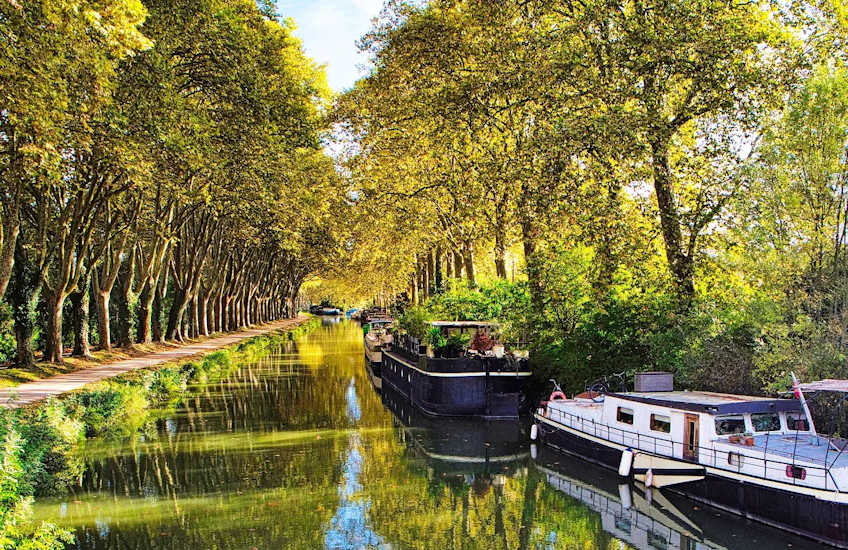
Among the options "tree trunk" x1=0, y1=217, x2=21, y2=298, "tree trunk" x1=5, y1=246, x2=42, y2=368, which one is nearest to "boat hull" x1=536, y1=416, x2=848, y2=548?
"tree trunk" x1=0, y1=217, x2=21, y2=298

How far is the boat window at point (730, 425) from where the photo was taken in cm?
1719

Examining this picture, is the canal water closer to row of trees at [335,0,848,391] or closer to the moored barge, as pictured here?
the moored barge

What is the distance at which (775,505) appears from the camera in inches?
585

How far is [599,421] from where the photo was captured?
21281mm

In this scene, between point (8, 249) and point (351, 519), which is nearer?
point (351, 519)

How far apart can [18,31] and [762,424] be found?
1991 centimetres

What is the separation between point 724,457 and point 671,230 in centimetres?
985

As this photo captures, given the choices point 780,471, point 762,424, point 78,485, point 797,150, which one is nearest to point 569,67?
point 797,150

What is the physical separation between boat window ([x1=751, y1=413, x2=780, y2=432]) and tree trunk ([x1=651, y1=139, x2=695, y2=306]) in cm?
662

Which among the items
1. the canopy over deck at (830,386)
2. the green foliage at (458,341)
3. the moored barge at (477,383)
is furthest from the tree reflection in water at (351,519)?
the canopy over deck at (830,386)

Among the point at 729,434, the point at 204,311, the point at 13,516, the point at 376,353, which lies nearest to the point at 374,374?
the point at 376,353

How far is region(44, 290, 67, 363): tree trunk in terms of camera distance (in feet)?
100

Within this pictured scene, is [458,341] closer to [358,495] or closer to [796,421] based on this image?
[358,495]

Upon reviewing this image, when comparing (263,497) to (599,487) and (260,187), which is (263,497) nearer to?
(599,487)
